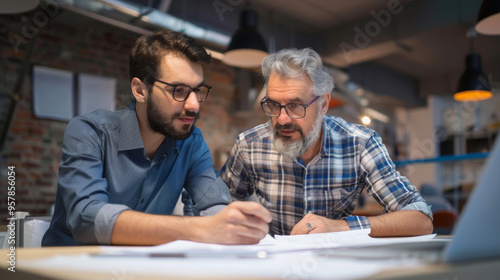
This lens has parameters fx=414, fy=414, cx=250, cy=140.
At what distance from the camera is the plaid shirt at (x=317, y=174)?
162 cm

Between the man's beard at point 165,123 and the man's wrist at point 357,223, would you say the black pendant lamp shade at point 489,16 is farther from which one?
the man's beard at point 165,123

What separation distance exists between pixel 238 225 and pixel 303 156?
100cm

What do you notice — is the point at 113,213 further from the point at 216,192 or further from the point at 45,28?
the point at 45,28

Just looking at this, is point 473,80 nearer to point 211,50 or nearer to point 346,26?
point 346,26

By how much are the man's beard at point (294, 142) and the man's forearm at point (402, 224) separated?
46cm

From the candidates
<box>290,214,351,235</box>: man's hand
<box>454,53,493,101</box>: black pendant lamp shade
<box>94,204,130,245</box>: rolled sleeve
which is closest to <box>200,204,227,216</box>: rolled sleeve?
<box>290,214,351,235</box>: man's hand

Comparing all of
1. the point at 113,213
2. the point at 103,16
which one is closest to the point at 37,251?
the point at 113,213

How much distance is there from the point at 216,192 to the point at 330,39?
18.5 feet

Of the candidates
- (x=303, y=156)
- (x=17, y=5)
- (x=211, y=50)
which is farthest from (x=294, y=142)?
(x=211, y=50)

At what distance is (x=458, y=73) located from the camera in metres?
9.02

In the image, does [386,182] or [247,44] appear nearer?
[386,182]

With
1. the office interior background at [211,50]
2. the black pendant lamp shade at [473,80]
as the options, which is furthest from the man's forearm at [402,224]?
the black pendant lamp shade at [473,80]

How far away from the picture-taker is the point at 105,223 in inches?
35.0

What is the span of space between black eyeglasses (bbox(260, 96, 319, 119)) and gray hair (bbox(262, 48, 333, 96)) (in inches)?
3.9
